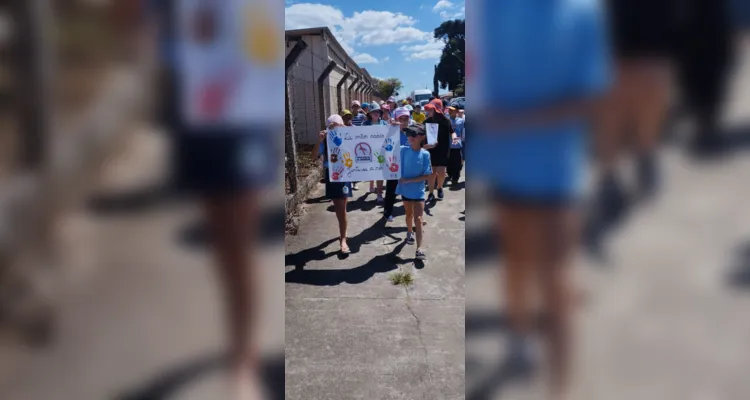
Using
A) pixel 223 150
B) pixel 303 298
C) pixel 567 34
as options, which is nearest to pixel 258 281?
pixel 223 150

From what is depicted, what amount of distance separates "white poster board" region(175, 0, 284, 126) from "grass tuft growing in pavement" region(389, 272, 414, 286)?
12.6 feet

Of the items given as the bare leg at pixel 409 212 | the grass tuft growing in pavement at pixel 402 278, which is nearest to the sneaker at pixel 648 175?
the grass tuft growing in pavement at pixel 402 278

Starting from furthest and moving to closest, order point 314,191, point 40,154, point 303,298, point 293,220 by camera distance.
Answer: point 314,191
point 293,220
point 303,298
point 40,154

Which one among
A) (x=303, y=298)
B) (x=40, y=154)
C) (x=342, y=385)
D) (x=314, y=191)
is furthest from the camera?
(x=314, y=191)

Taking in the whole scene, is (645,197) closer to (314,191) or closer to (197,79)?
(197,79)

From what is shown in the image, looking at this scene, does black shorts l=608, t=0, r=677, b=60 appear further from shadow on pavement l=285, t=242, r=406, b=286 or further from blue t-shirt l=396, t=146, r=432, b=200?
blue t-shirt l=396, t=146, r=432, b=200

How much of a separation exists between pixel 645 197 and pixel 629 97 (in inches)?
7.6

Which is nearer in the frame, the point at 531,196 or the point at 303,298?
the point at 531,196

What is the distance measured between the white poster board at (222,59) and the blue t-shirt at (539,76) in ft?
1.43

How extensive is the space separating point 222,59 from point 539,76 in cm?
61

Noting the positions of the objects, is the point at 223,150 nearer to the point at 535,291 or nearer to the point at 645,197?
the point at 535,291

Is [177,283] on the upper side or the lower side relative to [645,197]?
lower

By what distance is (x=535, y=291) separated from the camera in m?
0.93


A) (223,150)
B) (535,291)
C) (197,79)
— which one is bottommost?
(535,291)
